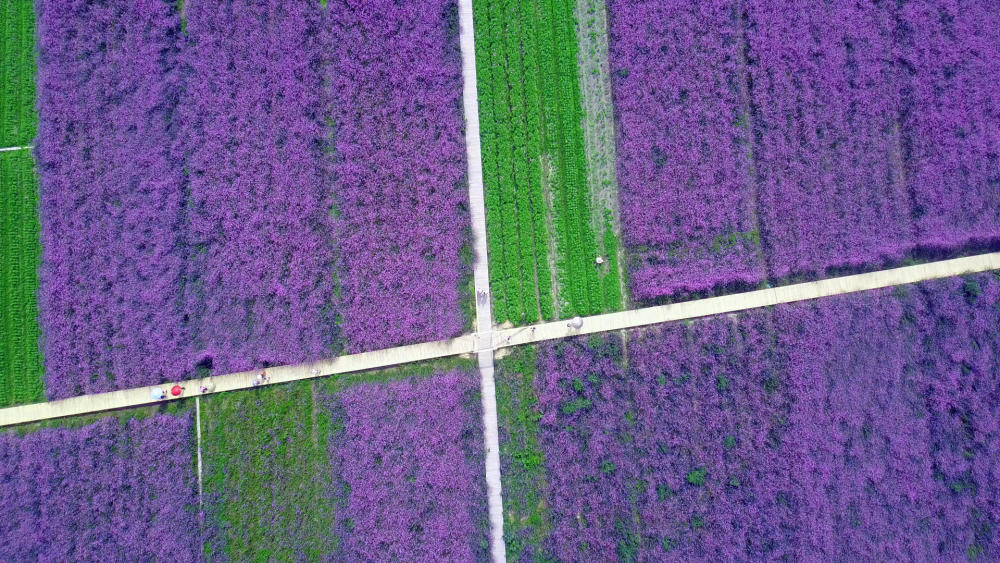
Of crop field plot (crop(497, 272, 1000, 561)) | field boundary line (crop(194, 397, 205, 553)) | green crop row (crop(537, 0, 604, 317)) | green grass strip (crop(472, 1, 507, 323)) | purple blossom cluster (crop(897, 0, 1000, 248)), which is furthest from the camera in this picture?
purple blossom cluster (crop(897, 0, 1000, 248))

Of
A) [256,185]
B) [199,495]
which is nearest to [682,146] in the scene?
[256,185]

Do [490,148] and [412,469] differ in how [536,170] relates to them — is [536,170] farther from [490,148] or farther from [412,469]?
[412,469]

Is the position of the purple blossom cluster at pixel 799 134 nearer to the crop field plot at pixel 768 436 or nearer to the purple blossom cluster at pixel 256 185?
the crop field plot at pixel 768 436

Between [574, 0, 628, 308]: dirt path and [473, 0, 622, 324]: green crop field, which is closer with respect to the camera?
[473, 0, 622, 324]: green crop field

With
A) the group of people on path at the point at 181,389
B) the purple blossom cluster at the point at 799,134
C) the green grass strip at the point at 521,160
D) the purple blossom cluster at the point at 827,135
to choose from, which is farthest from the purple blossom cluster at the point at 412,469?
the purple blossom cluster at the point at 827,135

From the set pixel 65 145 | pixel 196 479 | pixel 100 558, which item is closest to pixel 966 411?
pixel 196 479

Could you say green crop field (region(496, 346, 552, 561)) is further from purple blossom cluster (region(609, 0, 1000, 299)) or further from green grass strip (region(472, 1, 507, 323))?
purple blossom cluster (region(609, 0, 1000, 299))

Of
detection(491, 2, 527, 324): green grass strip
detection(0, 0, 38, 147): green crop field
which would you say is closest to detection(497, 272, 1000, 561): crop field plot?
detection(491, 2, 527, 324): green grass strip
